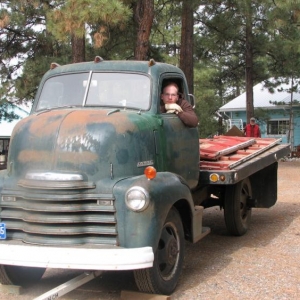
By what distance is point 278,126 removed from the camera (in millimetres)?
31844

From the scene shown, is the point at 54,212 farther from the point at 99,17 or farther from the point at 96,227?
the point at 99,17

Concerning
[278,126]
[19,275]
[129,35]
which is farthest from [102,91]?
[278,126]

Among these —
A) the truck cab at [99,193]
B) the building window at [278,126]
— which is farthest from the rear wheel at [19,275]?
the building window at [278,126]

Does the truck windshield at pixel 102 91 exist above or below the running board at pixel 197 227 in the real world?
above

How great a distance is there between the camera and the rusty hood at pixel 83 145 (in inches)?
194

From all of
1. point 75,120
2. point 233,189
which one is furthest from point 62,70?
point 233,189

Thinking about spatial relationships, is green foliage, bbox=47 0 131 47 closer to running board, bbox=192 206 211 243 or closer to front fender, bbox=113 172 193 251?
running board, bbox=192 206 211 243

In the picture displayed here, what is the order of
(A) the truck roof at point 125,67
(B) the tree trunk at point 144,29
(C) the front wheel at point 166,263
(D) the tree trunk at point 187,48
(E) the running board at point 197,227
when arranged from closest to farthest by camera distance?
(C) the front wheel at point 166,263
(E) the running board at point 197,227
(A) the truck roof at point 125,67
(B) the tree trunk at point 144,29
(D) the tree trunk at point 187,48

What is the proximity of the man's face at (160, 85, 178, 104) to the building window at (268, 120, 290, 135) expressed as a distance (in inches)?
1026

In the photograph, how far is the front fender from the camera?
4.62m

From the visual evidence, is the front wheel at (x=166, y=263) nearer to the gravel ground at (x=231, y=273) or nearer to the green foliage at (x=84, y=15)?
the gravel ground at (x=231, y=273)

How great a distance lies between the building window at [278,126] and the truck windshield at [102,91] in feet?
86.7

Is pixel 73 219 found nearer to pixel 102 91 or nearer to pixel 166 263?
pixel 166 263

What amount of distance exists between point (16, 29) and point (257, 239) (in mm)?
14448
